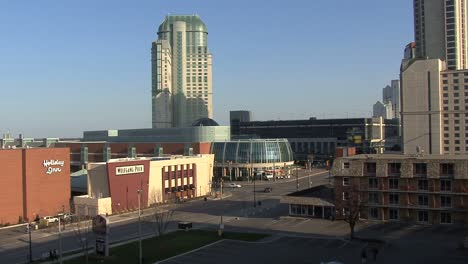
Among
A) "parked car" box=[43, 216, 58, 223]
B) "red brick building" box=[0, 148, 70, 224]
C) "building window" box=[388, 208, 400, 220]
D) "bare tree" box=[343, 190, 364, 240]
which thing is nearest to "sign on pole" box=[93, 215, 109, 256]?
"bare tree" box=[343, 190, 364, 240]

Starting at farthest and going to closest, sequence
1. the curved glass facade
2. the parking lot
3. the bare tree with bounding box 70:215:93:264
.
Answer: the curved glass facade → the bare tree with bounding box 70:215:93:264 → the parking lot

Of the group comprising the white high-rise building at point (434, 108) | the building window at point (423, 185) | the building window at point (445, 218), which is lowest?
the building window at point (445, 218)

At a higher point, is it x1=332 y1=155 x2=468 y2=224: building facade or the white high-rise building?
the white high-rise building

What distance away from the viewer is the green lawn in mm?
46406

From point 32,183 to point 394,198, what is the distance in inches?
1959

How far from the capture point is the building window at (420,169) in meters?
59.5

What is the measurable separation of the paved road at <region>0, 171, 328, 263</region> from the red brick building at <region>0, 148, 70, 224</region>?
17.2 feet

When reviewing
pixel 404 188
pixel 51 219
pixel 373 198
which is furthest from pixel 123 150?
pixel 404 188

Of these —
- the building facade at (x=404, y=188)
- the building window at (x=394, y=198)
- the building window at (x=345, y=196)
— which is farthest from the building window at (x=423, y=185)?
the building window at (x=345, y=196)

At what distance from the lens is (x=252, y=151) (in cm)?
13475

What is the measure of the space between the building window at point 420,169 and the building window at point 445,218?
4.93m

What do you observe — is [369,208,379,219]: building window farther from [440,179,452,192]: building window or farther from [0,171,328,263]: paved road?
[0,171,328,263]: paved road

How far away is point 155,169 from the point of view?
3349 inches

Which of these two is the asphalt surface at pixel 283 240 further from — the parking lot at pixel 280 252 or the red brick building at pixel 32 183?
the red brick building at pixel 32 183
